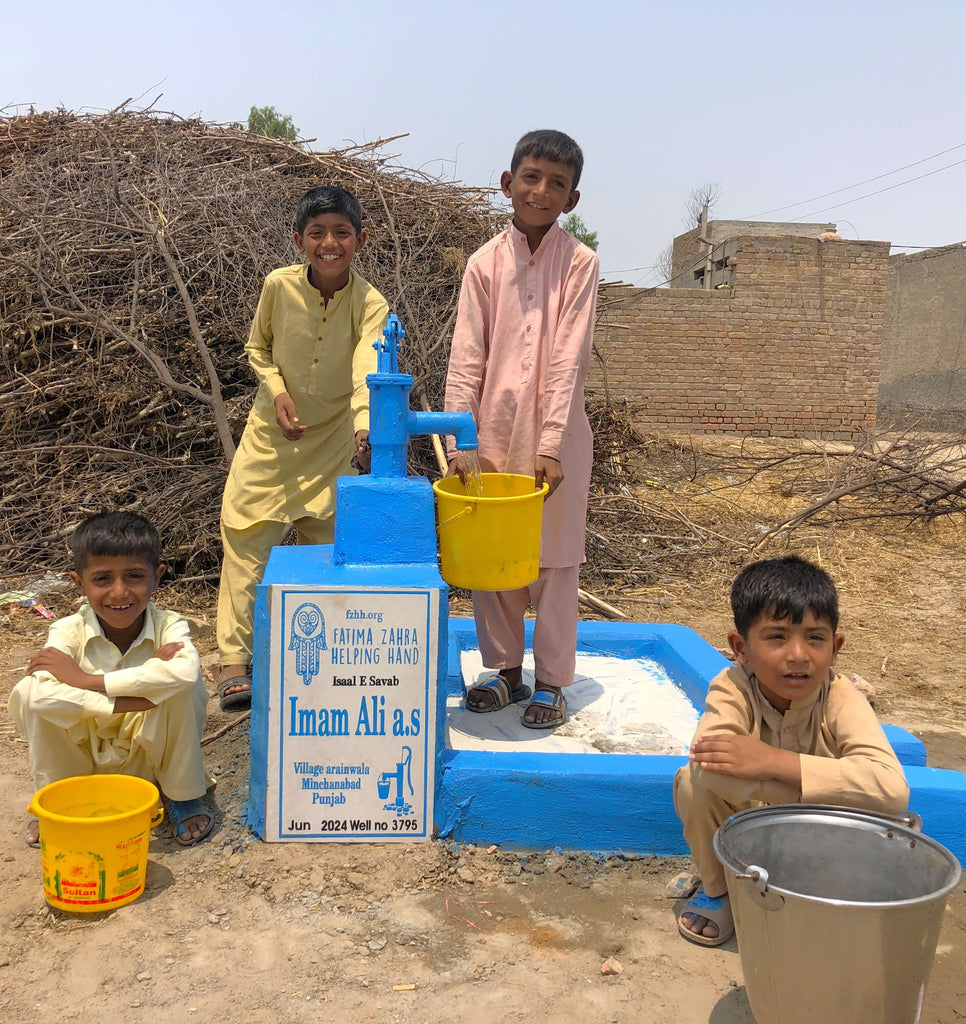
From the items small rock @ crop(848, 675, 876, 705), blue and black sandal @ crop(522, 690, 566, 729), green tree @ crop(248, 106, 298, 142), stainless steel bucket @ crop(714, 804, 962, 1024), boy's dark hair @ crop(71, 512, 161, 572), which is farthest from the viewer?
green tree @ crop(248, 106, 298, 142)

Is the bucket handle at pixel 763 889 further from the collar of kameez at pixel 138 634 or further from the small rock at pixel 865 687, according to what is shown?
the small rock at pixel 865 687

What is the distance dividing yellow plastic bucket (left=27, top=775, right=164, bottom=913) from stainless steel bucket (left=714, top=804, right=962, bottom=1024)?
1.34 metres

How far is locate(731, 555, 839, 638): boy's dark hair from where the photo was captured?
6.73ft

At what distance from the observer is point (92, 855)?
2186 mm

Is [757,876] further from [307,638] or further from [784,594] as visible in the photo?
[307,638]

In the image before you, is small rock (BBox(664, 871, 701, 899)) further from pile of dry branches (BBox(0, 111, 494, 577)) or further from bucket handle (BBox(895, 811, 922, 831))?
pile of dry branches (BBox(0, 111, 494, 577))

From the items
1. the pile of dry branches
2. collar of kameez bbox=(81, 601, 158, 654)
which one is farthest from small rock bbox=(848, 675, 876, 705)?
the pile of dry branches

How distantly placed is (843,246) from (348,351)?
11.8 meters

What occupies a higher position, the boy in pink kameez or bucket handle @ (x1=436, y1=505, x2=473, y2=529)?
the boy in pink kameez

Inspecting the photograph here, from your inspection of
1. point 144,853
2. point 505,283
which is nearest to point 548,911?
point 144,853

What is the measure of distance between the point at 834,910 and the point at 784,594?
2.29 ft

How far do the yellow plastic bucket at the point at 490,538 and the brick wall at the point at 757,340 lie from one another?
35.6 feet

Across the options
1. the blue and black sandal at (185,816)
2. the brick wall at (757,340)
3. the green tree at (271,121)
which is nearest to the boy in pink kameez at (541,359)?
the blue and black sandal at (185,816)

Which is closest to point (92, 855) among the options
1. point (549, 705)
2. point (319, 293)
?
point (549, 705)
